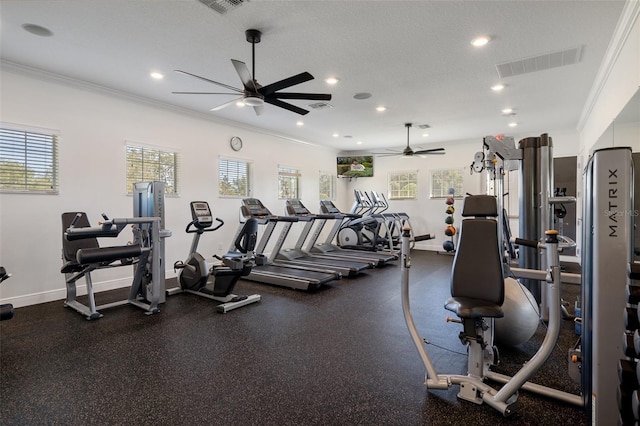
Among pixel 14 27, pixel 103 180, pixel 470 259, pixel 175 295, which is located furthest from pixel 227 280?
pixel 14 27

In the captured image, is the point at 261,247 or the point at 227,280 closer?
the point at 227,280

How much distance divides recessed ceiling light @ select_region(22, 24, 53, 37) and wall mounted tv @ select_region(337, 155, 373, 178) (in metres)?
7.75

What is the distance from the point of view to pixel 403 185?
1007 centimetres

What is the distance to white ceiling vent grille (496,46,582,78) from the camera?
12.6 feet

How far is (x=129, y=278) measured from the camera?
532 centimetres

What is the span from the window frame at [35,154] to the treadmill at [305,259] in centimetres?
339

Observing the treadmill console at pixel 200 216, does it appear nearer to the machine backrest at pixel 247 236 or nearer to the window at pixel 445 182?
the machine backrest at pixel 247 236

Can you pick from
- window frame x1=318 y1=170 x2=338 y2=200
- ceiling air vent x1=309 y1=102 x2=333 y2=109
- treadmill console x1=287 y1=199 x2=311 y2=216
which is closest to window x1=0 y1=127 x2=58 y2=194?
treadmill console x1=287 y1=199 x2=311 y2=216

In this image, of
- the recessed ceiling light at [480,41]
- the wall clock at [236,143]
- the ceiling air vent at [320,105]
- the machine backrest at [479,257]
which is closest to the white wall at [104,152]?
the wall clock at [236,143]

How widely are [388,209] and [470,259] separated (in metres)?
8.06

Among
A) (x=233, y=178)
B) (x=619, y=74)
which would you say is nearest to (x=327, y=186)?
(x=233, y=178)

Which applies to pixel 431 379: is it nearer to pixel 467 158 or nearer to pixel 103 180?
pixel 103 180

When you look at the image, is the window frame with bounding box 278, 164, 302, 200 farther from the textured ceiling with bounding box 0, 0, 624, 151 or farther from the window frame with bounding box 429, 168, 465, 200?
the window frame with bounding box 429, 168, 465, 200

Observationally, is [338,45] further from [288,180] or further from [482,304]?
[288,180]
